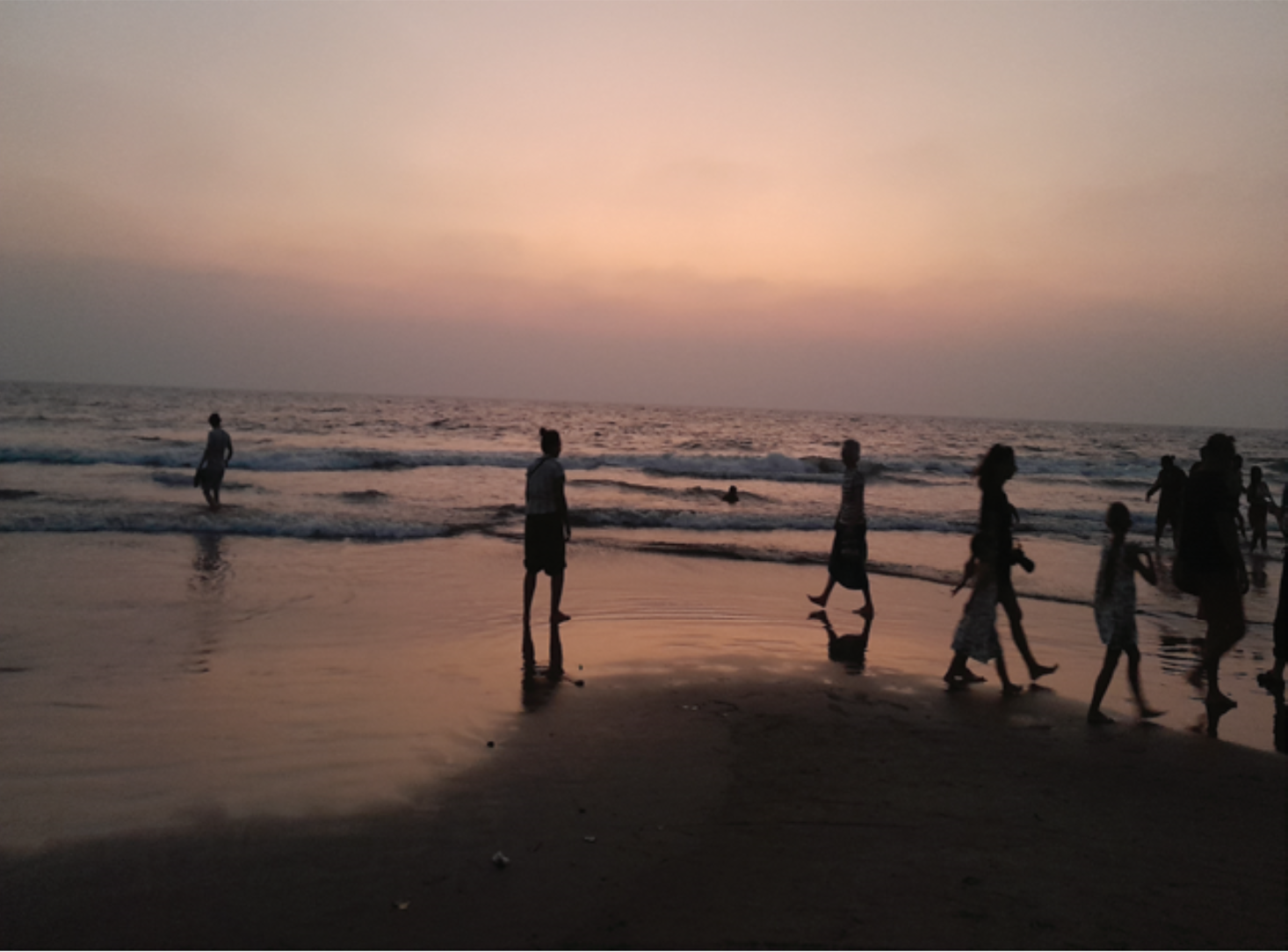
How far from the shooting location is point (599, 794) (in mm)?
4980

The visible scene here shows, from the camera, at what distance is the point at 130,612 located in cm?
961

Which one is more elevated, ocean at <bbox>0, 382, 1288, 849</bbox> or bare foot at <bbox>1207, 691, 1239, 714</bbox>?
bare foot at <bbox>1207, 691, 1239, 714</bbox>

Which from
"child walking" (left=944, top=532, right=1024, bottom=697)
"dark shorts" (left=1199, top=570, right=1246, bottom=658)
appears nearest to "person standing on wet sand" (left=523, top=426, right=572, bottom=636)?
"child walking" (left=944, top=532, right=1024, bottom=697)

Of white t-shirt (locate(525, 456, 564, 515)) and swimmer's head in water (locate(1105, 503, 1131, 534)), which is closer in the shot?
swimmer's head in water (locate(1105, 503, 1131, 534))

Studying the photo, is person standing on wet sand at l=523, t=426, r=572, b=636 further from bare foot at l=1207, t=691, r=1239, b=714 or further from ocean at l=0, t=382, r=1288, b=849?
bare foot at l=1207, t=691, r=1239, b=714

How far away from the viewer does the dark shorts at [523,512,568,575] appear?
8.29 metres

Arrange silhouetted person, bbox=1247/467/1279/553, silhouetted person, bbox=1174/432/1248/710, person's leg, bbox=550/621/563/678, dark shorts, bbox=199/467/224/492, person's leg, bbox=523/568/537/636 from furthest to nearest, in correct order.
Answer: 1. silhouetted person, bbox=1247/467/1279/553
2. dark shorts, bbox=199/467/224/492
3. person's leg, bbox=523/568/537/636
4. person's leg, bbox=550/621/563/678
5. silhouetted person, bbox=1174/432/1248/710

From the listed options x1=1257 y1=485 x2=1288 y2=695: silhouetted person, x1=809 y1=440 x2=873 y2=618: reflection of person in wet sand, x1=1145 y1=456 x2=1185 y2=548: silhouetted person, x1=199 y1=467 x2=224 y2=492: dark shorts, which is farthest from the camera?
x1=199 y1=467 x2=224 y2=492: dark shorts

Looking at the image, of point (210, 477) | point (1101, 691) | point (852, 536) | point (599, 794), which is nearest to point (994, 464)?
point (1101, 691)

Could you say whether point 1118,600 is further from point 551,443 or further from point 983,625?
point 551,443

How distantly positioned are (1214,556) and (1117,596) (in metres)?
0.89

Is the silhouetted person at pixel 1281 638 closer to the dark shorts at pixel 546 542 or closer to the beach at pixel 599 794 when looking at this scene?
the beach at pixel 599 794

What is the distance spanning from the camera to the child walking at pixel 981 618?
729cm

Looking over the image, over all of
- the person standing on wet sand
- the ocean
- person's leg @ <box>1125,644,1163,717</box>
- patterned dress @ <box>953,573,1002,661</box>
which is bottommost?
the ocean
